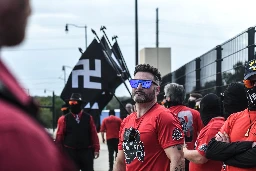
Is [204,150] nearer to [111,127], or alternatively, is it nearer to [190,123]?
[190,123]

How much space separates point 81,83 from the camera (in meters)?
14.3

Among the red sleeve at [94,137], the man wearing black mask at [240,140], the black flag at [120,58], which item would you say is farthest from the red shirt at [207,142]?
the black flag at [120,58]

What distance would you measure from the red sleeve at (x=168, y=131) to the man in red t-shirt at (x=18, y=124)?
3.92 meters

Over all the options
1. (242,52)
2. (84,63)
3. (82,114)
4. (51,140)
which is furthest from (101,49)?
(51,140)

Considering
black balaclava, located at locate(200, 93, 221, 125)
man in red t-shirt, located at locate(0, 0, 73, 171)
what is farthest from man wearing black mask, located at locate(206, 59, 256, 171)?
man in red t-shirt, located at locate(0, 0, 73, 171)

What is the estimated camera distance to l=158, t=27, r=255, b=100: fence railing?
9.50 metres

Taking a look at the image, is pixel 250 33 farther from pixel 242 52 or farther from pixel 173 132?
pixel 173 132

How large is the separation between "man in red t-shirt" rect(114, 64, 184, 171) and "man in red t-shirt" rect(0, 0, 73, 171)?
3.94 metres

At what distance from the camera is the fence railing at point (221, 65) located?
9.50 metres

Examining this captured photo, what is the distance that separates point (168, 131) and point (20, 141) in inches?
163

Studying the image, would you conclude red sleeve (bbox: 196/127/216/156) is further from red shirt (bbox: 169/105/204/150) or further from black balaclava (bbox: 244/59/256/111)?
red shirt (bbox: 169/105/204/150)

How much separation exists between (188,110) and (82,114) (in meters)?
4.72

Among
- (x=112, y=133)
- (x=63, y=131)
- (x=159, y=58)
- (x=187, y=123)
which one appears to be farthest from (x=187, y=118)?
(x=159, y=58)

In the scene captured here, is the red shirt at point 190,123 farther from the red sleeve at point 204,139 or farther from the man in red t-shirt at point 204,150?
the red sleeve at point 204,139
